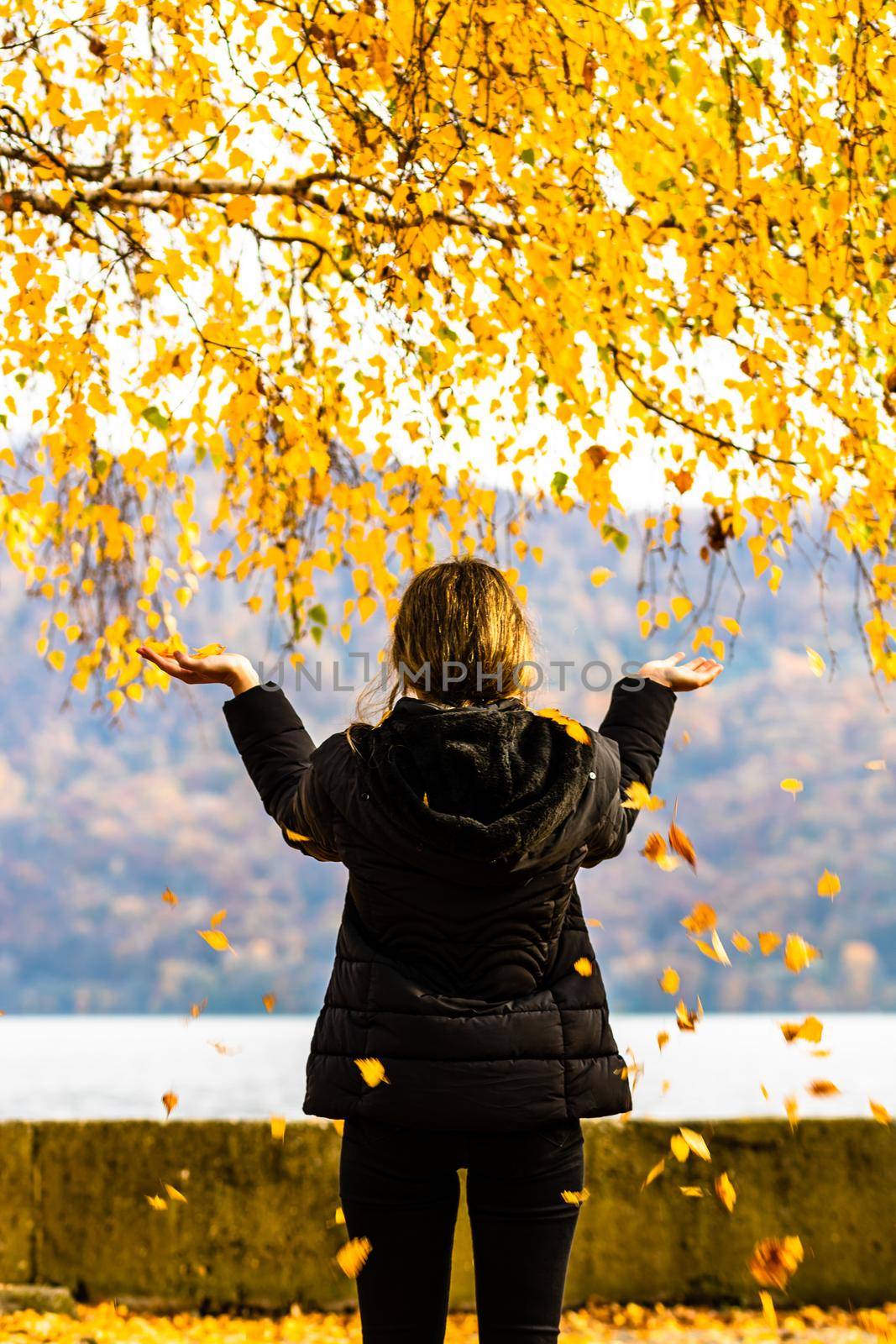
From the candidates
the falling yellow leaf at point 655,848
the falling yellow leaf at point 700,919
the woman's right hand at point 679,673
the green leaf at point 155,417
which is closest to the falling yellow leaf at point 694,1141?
the falling yellow leaf at point 700,919

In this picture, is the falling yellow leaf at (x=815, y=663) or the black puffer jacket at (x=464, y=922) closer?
the black puffer jacket at (x=464, y=922)

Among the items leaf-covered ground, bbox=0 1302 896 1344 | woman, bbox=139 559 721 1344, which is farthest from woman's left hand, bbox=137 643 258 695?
leaf-covered ground, bbox=0 1302 896 1344

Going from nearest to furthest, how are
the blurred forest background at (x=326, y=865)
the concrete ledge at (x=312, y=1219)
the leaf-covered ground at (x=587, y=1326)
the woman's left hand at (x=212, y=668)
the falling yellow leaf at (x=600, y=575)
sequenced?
the woman's left hand at (x=212, y=668), the falling yellow leaf at (x=600, y=575), the leaf-covered ground at (x=587, y=1326), the concrete ledge at (x=312, y=1219), the blurred forest background at (x=326, y=865)

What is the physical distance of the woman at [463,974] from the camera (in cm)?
163

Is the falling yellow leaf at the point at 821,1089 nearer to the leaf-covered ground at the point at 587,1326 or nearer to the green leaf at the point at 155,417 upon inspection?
the leaf-covered ground at the point at 587,1326

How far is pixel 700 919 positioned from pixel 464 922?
934mm

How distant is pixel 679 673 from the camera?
194cm

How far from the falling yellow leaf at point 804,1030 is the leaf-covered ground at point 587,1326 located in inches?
87.8

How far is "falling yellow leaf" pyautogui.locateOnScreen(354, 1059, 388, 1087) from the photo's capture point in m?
1.63

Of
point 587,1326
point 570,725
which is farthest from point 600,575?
point 587,1326

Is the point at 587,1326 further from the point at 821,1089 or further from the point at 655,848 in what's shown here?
the point at 655,848

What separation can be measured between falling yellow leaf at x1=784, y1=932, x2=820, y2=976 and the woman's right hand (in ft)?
2.40

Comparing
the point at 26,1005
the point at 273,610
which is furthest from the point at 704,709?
the point at 273,610

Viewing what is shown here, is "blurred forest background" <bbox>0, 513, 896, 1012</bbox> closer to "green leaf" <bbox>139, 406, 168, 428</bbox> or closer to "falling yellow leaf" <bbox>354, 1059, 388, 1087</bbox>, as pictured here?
"green leaf" <bbox>139, 406, 168, 428</bbox>
